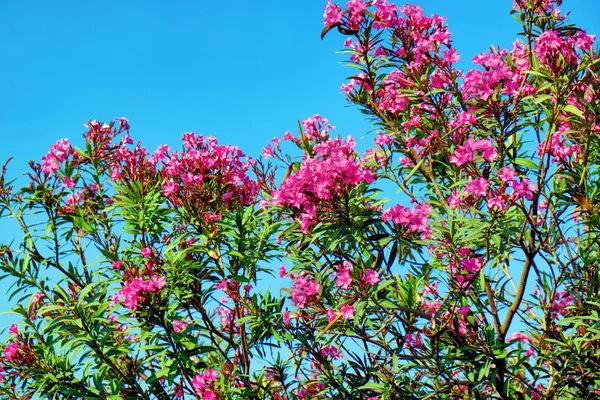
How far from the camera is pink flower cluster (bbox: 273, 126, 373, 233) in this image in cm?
272

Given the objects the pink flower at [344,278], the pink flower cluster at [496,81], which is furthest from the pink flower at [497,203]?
the pink flower at [344,278]

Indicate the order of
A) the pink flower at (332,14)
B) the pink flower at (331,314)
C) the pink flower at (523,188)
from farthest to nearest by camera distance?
1. the pink flower at (332,14)
2. the pink flower at (331,314)
3. the pink flower at (523,188)

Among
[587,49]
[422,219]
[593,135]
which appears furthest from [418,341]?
[587,49]

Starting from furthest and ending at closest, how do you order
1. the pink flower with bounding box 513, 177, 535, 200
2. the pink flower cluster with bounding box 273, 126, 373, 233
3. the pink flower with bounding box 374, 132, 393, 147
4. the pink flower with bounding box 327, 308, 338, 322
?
1. the pink flower with bounding box 374, 132, 393, 147
2. the pink flower with bounding box 327, 308, 338, 322
3. the pink flower with bounding box 513, 177, 535, 200
4. the pink flower cluster with bounding box 273, 126, 373, 233

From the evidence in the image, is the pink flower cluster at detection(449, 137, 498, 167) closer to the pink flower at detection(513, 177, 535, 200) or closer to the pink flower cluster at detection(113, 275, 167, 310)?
the pink flower at detection(513, 177, 535, 200)

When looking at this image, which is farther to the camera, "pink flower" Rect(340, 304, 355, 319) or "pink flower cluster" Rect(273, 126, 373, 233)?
"pink flower" Rect(340, 304, 355, 319)

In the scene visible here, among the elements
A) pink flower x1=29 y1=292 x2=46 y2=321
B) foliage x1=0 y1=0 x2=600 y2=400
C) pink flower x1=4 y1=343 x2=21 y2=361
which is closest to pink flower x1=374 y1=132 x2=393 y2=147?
foliage x1=0 y1=0 x2=600 y2=400

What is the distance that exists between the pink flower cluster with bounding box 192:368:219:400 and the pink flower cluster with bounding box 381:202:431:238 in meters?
1.36

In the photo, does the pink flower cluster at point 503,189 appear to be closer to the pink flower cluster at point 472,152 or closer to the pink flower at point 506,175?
the pink flower at point 506,175

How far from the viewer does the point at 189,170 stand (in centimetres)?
362

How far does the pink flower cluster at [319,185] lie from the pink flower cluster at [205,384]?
110 cm

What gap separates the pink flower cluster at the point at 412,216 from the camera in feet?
9.54

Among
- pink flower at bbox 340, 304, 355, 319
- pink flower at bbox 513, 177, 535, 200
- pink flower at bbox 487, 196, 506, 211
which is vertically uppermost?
pink flower at bbox 513, 177, 535, 200

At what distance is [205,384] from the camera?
11.2 ft
